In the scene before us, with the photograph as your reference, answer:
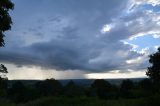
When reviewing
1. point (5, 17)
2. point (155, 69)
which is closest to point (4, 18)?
point (5, 17)

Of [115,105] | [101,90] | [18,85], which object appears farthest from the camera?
[18,85]

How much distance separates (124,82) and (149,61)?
47.0 ft

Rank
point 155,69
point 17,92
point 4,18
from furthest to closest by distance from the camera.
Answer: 1. point 17,92
2. point 155,69
3. point 4,18

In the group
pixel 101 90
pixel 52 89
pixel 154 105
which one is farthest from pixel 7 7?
pixel 52 89

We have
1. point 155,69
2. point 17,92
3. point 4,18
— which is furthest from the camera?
point 17,92

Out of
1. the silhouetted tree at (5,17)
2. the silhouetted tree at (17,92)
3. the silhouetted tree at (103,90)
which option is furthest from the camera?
the silhouetted tree at (17,92)

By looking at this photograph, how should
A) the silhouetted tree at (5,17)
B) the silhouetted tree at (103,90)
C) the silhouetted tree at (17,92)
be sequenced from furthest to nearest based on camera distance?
the silhouetted tree at (17,92)
the silhouetted tree at (103,90)
the silhouetted tree at (5,17)

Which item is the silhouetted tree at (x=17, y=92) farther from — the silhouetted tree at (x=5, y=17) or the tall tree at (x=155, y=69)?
the silhouetted tree at (x=5, y=17)

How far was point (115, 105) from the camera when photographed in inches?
1769

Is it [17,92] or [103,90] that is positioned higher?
[17,92]

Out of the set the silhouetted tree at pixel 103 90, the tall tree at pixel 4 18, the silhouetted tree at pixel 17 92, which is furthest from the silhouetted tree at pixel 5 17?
the silhouetted tree at pixel 17 92

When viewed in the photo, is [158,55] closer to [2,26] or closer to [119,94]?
[119,94]

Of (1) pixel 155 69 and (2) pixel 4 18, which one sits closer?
(2) pixel 4 18

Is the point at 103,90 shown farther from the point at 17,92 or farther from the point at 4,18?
the point at 4,18
